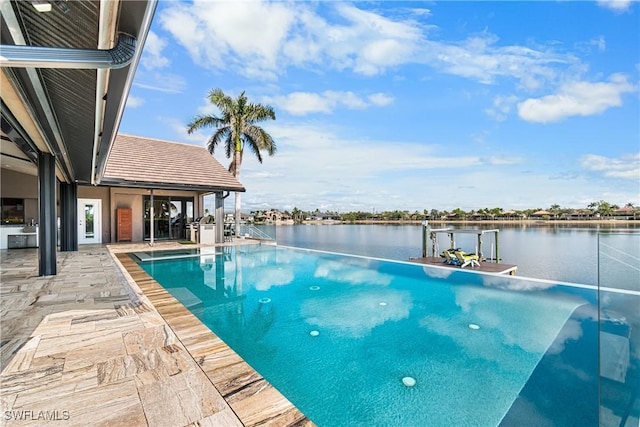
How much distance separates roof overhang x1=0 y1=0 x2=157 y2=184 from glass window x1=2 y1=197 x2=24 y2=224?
31.5ft

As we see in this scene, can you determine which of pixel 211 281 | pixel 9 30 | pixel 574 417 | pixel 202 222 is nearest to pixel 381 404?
pixel 574 417

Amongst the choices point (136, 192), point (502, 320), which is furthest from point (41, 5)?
point (136, 192)

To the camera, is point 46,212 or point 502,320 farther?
point 46,212

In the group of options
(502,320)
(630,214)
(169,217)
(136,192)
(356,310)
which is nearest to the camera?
(502,320)

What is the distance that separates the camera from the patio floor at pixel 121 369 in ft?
7.05

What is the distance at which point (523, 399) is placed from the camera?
303cm

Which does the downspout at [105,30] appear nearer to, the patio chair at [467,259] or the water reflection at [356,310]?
the water reflection at [356,310]

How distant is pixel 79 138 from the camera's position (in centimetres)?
521

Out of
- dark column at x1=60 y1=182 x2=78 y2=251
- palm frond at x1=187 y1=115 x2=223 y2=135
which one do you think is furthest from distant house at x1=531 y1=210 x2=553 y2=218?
dark column at x1=60 y1=182 x2=78 y2=251

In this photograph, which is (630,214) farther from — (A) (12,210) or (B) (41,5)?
(A) (12,210)

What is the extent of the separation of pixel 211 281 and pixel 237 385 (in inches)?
222

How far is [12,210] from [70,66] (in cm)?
1503

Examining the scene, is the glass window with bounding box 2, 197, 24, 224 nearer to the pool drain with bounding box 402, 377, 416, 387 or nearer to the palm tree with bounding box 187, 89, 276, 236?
the palm tree with bounding box 187, 89, 276, 236

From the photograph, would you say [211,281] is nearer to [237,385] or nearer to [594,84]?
[237,385]
